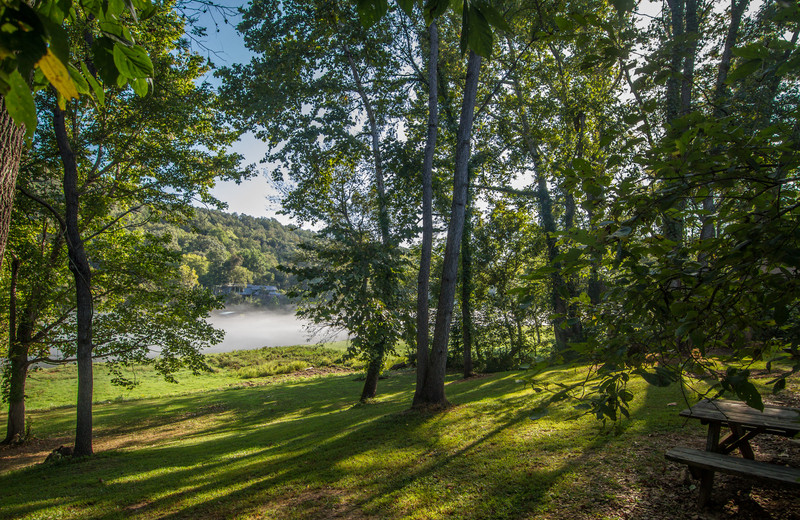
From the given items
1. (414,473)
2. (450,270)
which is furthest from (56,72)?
(450,270)

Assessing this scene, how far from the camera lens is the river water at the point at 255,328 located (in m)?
42.0

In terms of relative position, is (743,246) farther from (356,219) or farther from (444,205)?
(444,205)

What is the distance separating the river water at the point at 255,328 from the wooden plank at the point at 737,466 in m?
37.7

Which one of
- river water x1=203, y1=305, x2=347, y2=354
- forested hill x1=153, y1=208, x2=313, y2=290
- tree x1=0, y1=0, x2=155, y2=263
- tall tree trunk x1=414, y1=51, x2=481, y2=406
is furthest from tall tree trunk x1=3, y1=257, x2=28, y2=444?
forested hill x1=153, y1=208, x2=313, y2=290

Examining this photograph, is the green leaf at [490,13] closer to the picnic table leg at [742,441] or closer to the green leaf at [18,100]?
the green leaf at [18,100]

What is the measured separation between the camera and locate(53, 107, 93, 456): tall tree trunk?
801 cm

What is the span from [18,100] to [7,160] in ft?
4.59

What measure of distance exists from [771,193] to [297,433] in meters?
8.57

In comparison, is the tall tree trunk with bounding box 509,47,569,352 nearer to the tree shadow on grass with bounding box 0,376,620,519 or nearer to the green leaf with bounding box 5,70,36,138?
the tree shadow on grass with bounding box 0,376,620,519

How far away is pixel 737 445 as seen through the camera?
337cm

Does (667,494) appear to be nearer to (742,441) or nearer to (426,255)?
(742,441)

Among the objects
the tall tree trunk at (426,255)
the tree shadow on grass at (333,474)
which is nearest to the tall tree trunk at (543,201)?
the tall tree trunk at (426,255)

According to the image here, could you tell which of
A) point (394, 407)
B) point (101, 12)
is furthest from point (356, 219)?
point (101, 12)

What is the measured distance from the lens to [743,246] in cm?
126
